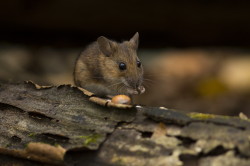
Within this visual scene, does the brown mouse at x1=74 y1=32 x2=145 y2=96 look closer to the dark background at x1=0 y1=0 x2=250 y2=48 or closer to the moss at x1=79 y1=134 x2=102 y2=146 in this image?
the dark background at x1=0 y1=0 x2=250 y2=48

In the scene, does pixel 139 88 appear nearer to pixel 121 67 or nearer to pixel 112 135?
pixel 121 67

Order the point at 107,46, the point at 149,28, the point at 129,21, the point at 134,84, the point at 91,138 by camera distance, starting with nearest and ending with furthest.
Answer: the point at 91,138 → the point at 134,84 → the point at 107,46 → the point at 129,21 → the point at 149,28

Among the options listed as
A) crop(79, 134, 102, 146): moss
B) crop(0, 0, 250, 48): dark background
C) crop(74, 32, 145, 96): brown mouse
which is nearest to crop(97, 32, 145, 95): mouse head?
crop(74, 32, 145, 96): brown mouse

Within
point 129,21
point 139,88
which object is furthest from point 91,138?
point 129,21

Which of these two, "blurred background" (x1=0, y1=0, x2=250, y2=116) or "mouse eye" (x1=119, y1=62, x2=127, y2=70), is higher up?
"blurred background" (x1=0, y1=0, x2=250, y2=116)

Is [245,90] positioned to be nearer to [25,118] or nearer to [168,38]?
[168,38]

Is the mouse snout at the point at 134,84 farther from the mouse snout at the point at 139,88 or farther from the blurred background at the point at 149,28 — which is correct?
the blurred background at the point at 149,28

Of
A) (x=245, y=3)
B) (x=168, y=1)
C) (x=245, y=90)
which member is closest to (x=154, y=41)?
(x=168, y=1)
